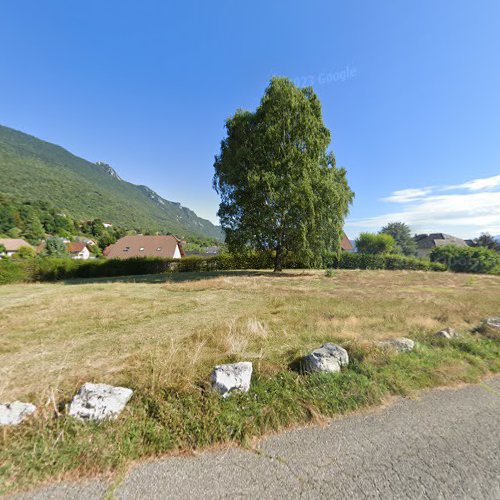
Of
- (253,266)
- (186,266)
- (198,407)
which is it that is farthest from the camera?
(253,266)

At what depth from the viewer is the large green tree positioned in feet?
55.0

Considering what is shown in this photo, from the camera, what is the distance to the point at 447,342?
493 centimetres

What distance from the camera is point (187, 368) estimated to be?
3.53m

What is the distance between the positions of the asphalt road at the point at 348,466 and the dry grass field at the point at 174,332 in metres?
1.13

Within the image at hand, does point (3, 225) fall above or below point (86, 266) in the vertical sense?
above

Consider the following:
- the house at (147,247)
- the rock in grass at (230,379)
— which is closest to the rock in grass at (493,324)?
the rock in grass at (230,379)

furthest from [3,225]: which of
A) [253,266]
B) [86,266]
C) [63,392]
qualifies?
[63,392]

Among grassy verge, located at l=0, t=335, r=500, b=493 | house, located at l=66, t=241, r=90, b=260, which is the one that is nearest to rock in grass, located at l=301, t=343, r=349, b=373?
grassy verge, located at l=0, t=335, r=500, b=493

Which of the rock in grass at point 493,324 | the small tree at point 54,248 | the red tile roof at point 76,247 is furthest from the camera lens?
the red tile roof at point 76,247

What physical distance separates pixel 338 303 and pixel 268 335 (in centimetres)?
468

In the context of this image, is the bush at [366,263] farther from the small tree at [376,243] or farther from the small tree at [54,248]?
the small tree at [54,248]

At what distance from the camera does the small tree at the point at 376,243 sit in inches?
1816

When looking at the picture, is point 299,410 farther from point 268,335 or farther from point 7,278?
point 7,278

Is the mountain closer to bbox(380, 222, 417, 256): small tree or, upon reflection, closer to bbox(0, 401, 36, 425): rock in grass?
bbox(380, 222, 417, 256): small tree
